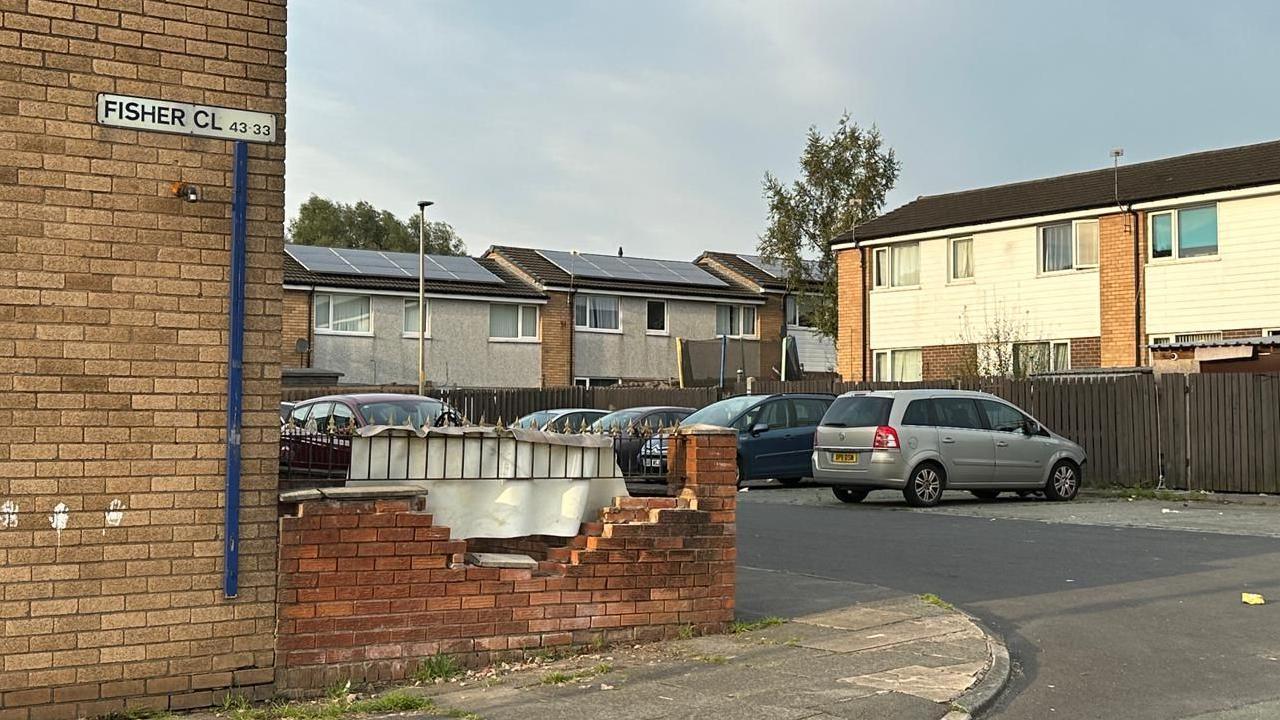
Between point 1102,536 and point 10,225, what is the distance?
12.6m

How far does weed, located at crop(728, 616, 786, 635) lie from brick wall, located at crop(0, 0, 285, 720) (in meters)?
3.24

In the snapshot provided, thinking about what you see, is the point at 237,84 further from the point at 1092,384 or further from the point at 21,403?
the point at 1092,384

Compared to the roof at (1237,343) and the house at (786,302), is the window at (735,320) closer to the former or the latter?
the house at (786,302)

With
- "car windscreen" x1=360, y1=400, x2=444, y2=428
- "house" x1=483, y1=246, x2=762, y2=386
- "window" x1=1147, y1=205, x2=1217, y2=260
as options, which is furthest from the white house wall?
"car windscreen" x1=360, y1=400, x2=444, y2=428

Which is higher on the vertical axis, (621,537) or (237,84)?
(237,84)

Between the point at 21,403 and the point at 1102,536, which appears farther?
the point at 1102,536

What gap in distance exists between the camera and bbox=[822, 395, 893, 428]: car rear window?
19453 millimetres

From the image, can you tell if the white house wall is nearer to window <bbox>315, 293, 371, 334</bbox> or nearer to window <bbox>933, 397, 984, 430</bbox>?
window <bbox>933, 397, 984, 430</bbox>

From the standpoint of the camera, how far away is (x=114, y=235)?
6.52 meters

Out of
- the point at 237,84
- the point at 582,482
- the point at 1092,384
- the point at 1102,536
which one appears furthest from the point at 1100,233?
the point at 237,84

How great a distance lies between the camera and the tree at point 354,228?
75.3m

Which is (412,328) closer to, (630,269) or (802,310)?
(630,269)

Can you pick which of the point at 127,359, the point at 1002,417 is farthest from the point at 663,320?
the point at 127,359

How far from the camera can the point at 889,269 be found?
35812 mm
